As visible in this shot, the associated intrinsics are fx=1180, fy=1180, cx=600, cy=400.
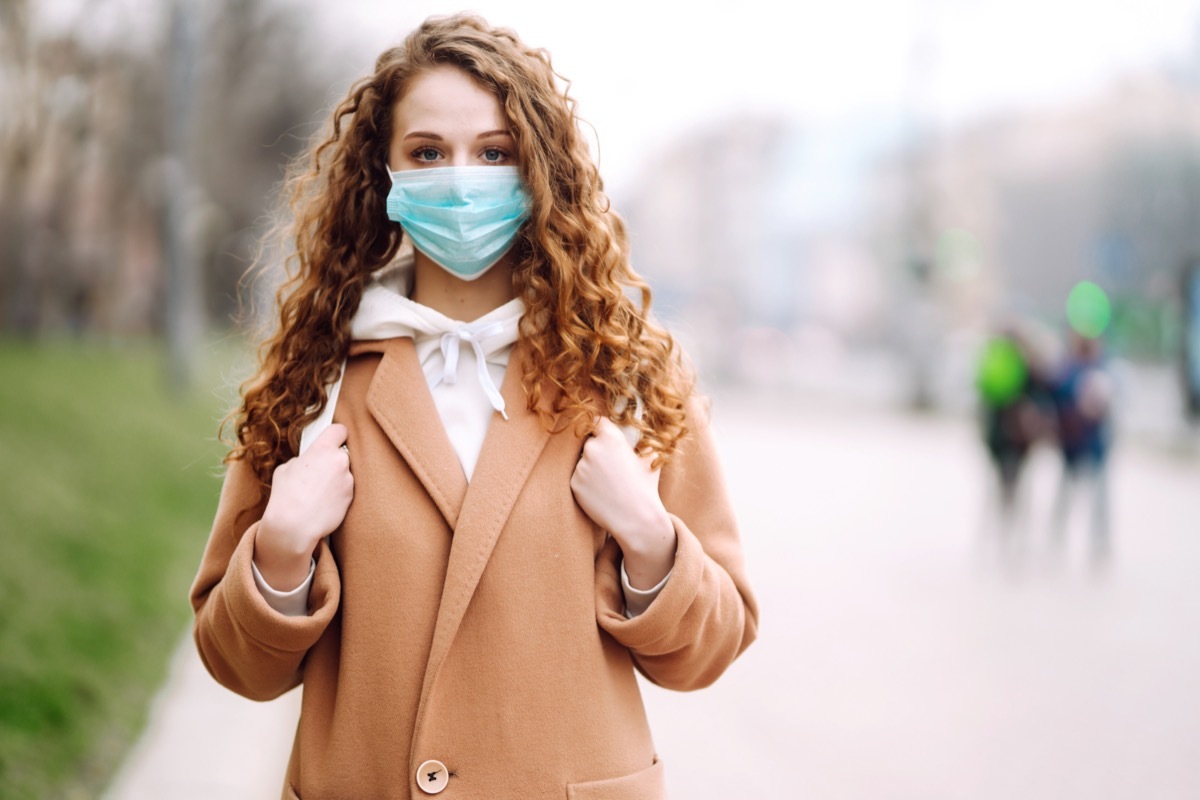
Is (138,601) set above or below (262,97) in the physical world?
below

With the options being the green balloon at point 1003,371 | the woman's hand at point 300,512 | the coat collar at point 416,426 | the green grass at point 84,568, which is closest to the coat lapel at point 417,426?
the coat collar at point 416,426

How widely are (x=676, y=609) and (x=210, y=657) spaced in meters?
0.83

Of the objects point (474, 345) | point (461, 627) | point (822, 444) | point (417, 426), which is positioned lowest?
point (822, 444)

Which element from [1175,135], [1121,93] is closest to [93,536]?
[1175,135]

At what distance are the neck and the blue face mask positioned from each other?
3 centimetres

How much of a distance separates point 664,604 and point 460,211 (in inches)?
29.3

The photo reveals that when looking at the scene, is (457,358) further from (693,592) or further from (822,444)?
(822,444)

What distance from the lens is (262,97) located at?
26.0 m

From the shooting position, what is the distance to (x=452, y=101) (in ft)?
6.57

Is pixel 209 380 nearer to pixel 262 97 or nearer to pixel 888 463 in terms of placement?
pixel 262 97

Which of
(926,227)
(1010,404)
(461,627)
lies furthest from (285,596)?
(926,227)

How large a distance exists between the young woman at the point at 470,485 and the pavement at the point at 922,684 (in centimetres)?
288

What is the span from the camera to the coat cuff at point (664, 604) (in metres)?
1.92

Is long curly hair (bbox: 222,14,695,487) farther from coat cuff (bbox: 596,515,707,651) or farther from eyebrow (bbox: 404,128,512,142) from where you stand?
coat cuff (bbox: 596,515,707,651)
